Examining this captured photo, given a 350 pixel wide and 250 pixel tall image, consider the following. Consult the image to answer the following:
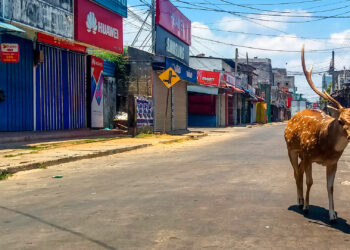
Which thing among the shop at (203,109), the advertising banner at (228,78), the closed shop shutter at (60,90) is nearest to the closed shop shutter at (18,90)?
the closed shop shutter at (60,90)

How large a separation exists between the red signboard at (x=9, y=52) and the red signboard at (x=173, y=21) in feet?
41.8

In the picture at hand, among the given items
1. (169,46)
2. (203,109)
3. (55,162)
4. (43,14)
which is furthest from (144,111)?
(203,109)

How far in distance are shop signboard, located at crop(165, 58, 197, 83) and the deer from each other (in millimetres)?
17465

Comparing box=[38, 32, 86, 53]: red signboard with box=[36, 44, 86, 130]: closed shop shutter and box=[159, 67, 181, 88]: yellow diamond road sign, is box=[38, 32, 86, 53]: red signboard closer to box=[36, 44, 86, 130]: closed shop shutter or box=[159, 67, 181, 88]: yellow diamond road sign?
box=[36, 44, 86, 130]: closed shop shutter

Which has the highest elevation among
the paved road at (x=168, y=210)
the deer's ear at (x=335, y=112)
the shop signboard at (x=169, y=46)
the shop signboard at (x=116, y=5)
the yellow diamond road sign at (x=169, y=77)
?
the shop signboard at (x=116, y=5)

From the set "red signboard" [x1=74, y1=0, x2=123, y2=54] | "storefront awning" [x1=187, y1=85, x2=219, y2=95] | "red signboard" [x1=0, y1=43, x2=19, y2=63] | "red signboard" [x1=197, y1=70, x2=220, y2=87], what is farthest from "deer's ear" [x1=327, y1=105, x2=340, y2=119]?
"storefront awning" [x1=187, y1=85, x2=219, y2=95]

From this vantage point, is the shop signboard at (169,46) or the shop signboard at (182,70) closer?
the shop signboard at (182,70)

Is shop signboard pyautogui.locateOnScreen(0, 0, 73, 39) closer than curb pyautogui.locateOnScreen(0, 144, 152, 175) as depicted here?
No

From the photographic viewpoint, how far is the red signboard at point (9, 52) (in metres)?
13.0

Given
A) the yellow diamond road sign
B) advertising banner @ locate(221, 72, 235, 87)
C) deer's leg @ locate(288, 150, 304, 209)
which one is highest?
advertising banner @ locate(221, 72, 235, 87)

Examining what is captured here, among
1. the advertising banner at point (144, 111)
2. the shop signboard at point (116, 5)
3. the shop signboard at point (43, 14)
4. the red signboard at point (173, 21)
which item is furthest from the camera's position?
the red signboard at point (173, 21)

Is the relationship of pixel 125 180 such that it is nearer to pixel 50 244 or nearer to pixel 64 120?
pixel 50 244

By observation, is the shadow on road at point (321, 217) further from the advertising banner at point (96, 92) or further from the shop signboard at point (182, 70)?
the shop signboard at point (182, 70)

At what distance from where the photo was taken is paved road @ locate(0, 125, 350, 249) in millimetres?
3922
